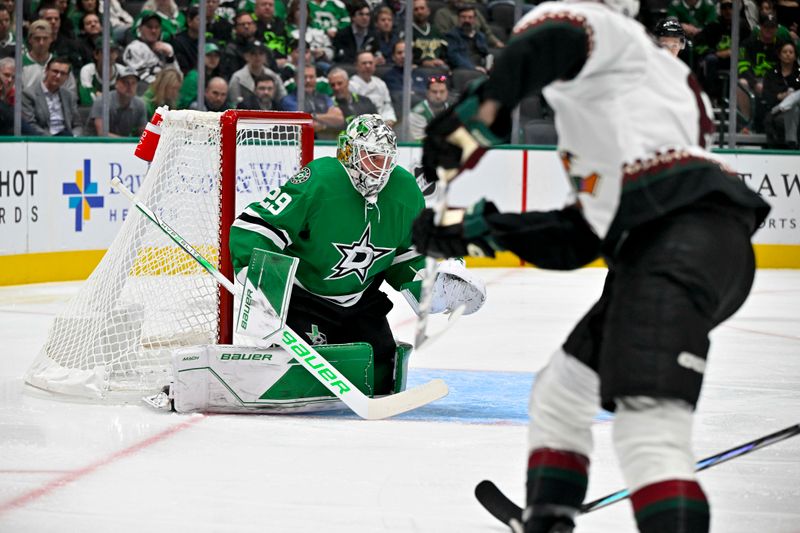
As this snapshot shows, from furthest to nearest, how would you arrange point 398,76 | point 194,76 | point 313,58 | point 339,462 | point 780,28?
point 780,28
point 398,76
point 313,58
point 194,76
point 339,462

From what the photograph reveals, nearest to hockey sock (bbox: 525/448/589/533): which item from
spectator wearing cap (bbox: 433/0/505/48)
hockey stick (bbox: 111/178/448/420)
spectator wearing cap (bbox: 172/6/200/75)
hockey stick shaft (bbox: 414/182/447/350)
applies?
hockey stick shaft (bbox: 414/182/447/350)

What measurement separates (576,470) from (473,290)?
5.40 feet

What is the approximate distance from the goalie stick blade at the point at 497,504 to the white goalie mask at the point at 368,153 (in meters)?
1.21

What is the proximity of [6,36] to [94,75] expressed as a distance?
1.81 feet

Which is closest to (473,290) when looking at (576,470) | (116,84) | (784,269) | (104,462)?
(104,462)

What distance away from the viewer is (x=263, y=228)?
3.39m

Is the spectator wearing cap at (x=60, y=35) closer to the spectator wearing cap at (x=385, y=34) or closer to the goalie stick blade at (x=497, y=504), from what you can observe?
the spectator wearing cap at (x=385, y=34)

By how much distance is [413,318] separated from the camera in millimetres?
5609

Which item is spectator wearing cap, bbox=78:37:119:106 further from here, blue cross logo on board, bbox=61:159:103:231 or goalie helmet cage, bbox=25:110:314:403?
goalie helmet cage, bbox=25:110:314:403

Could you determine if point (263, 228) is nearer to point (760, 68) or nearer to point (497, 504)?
point (497, 504)

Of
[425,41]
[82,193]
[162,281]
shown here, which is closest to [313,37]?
[425,41]

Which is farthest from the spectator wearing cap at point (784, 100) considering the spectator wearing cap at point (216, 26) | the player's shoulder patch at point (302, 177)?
the player's shoulder patch at point (302, 177)

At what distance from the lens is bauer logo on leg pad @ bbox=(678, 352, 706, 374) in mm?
1628

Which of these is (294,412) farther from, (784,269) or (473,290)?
(784,269)
